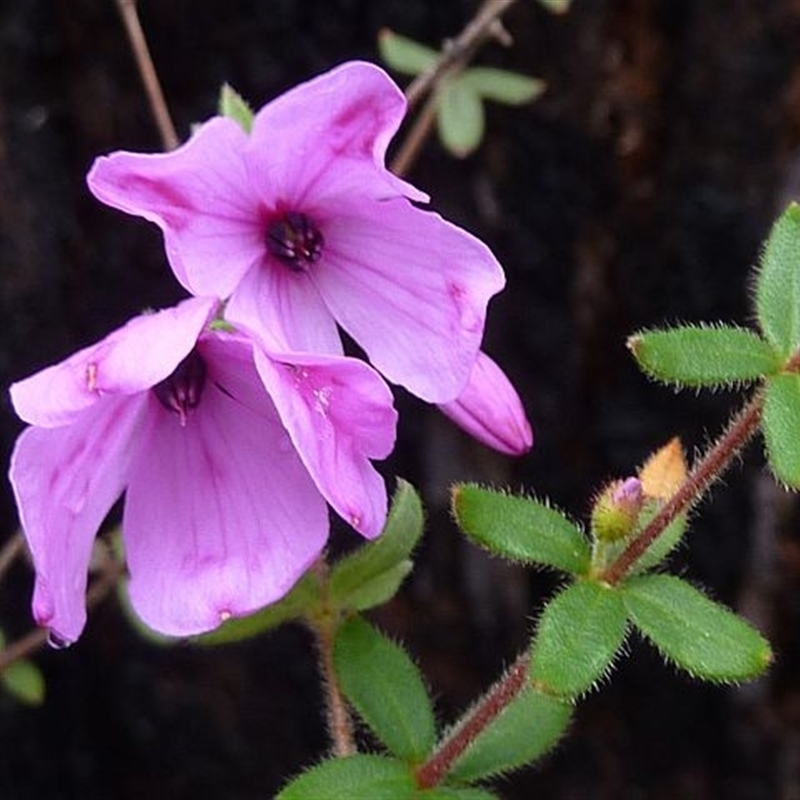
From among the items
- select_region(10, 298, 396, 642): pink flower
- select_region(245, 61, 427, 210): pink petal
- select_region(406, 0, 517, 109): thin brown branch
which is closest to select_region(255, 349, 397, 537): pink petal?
select_region(10, 298, 396, 642): pink flower

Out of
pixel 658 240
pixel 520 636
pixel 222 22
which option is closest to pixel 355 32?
pixel 222 22

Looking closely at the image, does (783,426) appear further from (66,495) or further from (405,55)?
(405,55)

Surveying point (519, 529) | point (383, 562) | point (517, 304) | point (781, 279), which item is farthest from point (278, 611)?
point (517, 304)

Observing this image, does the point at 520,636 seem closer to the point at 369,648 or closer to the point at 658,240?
the point at 658,240

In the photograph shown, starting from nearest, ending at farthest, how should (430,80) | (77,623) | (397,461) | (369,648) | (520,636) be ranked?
1. (77,623)
2. (369,648)
3. (430,80)
4. (397,461)
5. (520,636)

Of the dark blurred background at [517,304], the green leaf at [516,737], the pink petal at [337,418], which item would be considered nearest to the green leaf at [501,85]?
the dark blurred background at [517,304]

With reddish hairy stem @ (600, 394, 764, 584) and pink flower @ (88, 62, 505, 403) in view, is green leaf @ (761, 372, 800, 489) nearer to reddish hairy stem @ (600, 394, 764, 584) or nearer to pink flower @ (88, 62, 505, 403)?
reddish hairy stem @ (600, 394, 764, 584)

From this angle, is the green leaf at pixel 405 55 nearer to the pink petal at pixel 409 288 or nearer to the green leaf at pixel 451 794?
the pink petal at pixel 409 288
